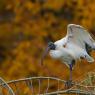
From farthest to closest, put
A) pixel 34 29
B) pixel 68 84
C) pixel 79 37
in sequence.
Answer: pixel 34 29, pixel 79 37, pixel 68 84

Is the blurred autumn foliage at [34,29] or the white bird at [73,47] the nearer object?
the white bird at [73,47]

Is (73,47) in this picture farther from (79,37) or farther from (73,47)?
(79,37)

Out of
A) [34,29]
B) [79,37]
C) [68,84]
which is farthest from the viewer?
[34,29]

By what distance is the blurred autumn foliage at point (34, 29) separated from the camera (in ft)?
23.4

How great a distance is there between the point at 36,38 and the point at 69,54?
10.6 ft

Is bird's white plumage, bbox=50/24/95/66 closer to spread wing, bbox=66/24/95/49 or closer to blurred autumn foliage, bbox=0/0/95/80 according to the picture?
spread wing, bbox=66/24/95/49

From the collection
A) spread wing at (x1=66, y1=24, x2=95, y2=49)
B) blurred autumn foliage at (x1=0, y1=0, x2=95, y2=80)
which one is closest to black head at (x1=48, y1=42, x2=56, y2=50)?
spread wing at (x1=66, y1=24, x2=95, y2=49)

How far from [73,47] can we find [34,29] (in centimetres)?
317

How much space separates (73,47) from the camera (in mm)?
4395

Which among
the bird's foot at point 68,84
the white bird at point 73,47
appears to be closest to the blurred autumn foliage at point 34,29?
the white bird at point 73,47

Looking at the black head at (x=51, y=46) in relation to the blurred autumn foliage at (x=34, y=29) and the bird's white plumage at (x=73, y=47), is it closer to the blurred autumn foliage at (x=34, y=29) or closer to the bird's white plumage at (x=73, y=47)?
the bird's white plumage at (x=73, y=47)

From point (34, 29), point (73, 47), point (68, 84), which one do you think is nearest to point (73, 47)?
point (73, 47)

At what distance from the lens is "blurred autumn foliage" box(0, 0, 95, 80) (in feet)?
23.4

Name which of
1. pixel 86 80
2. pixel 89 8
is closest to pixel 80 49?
pixel 86 80
